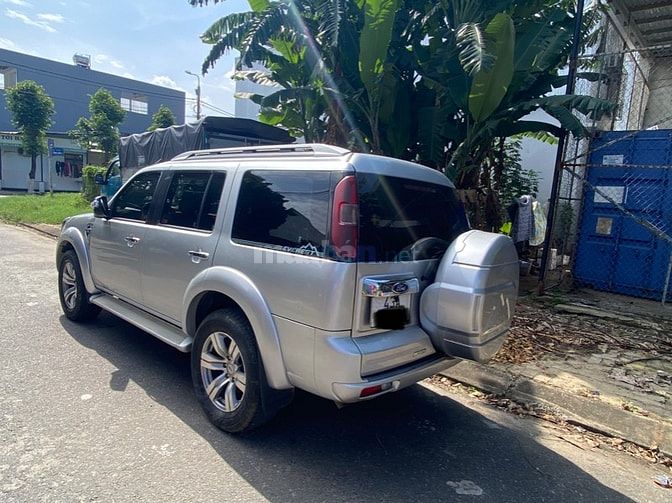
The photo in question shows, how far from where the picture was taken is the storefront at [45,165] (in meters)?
31.8

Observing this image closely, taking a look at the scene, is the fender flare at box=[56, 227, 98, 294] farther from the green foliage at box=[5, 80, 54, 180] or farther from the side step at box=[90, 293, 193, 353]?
the green foliage at box=[5, 80, 54, 180]

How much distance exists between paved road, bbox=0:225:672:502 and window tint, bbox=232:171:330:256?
136cm

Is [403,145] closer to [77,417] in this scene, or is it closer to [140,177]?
[140,177]

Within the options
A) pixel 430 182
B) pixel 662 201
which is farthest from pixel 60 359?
pixel 662 201

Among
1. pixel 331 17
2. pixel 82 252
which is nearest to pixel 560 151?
pixel 331 17

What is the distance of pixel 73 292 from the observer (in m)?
5.07

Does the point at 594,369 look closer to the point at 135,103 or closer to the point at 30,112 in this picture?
the point at 30,112

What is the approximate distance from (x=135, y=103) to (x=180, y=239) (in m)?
46.1

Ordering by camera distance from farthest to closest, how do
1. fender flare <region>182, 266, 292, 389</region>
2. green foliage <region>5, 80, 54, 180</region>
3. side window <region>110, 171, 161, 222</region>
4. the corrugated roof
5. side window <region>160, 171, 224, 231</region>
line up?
1. green foliage <region>5, 80, 54, 180</region>
2. the corrugated roof
3. side window <region>110, 171, 161, 222</region>
4. side window <region>160, 171, 224, 231</region>
5. fender flare <region>182, 266, 292, 389</region>

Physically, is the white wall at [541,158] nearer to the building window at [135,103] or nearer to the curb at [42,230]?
the curb at [42,230]

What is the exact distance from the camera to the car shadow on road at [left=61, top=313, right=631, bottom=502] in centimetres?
263

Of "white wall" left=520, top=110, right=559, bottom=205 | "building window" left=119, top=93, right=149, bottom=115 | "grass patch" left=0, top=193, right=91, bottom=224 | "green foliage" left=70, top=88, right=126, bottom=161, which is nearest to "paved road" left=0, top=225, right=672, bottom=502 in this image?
"white wall" left=520, top=110, right=559, bottom=205

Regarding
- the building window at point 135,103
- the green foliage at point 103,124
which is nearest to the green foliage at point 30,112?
the green foliage at point 103,124

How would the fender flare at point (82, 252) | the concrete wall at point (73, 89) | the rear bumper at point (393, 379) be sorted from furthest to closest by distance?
the concrete wall at point (73, 89), the fender flare at point (82, 252), the rear bumper at point (393, 379)
